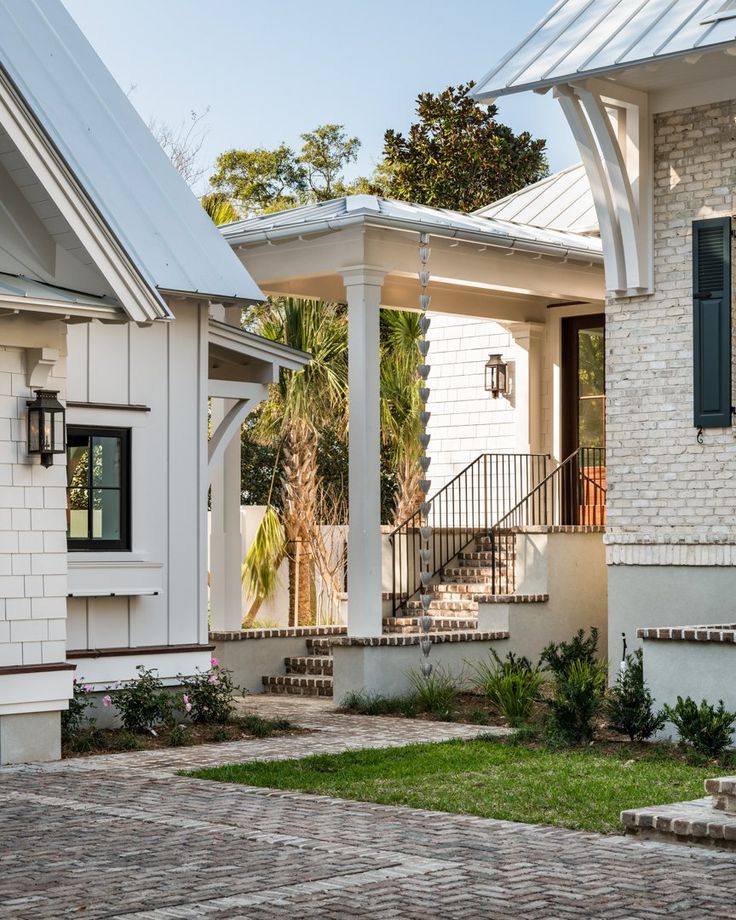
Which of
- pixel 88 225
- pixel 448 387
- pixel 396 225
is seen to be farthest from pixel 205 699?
pixel 448 387

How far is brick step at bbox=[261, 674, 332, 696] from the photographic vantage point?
1496 cm

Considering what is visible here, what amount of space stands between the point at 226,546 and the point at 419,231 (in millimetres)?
3818

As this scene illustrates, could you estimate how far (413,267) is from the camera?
14.8 meters

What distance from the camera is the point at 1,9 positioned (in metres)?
13.0

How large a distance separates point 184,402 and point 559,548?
192 inches

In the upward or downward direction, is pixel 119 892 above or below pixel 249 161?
below

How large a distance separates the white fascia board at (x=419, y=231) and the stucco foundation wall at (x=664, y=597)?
3586mm

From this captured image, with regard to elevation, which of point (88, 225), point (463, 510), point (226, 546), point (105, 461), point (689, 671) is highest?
point (88, 225)

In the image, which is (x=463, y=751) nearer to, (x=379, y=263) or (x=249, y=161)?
(x=379, y=263)

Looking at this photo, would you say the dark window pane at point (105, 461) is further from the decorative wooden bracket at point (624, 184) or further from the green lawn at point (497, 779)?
the decorative wooden bracket at point (624, 184)

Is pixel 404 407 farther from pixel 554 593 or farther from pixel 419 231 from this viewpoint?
pixel 419 231

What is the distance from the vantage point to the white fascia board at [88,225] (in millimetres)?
10492

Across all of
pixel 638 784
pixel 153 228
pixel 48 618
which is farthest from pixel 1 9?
pixel 638 784

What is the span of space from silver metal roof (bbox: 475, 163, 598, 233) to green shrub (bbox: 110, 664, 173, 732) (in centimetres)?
A: 843
